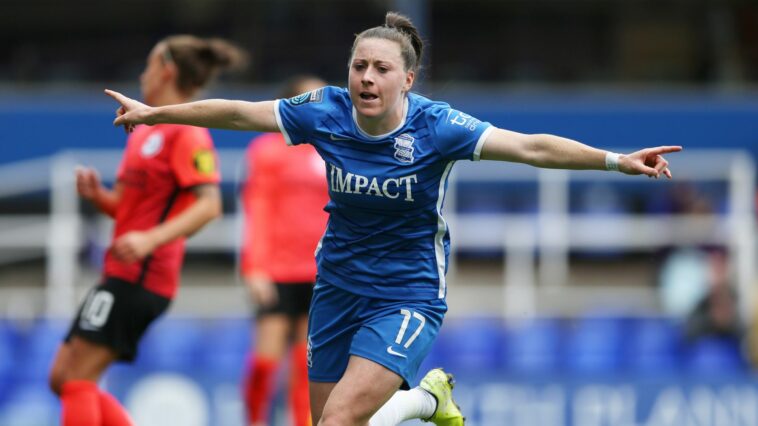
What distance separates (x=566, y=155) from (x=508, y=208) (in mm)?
9316

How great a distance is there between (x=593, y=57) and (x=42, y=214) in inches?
328

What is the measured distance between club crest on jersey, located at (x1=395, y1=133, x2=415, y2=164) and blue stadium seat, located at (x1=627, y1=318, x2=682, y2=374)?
6177mm

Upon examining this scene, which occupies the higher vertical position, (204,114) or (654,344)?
(204,114)

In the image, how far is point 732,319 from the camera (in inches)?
440

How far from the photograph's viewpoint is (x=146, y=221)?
6516mm

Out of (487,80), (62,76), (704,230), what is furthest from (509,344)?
(62,76)

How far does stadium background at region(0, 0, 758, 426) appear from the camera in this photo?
32.4ft

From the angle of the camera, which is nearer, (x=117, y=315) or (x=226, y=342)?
(x=117, y=315)

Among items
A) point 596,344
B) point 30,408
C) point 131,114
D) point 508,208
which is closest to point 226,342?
point 30,408

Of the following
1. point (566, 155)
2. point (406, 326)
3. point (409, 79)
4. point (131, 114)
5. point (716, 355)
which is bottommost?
point (716, 355)

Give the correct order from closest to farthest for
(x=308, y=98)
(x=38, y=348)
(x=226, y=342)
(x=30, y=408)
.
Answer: (x=308, y=98) < (x=30, y=408) < (x=38, y=348) < (x=226, y=342)

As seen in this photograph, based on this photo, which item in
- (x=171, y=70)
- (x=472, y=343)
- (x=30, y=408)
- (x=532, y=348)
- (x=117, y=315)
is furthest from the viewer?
(x=472, y=343)

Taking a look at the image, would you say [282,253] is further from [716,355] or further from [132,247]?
[716,355]

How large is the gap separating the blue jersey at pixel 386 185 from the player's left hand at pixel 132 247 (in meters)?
0.95
